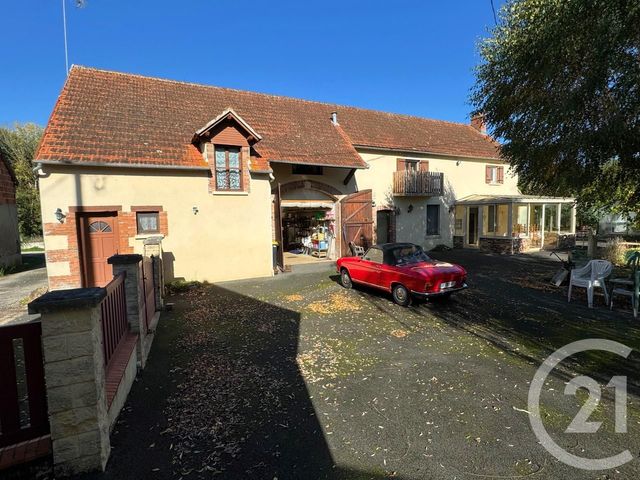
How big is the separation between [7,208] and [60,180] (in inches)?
454

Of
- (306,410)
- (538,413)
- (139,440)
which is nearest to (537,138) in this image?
(538,413)

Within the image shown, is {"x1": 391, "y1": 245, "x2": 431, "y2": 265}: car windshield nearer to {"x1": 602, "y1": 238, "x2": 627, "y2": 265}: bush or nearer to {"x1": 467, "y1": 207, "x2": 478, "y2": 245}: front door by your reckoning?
{"x1": 602, "y1": 238, "x2": 627, "y2": 265}: bush

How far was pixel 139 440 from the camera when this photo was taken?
3281mm

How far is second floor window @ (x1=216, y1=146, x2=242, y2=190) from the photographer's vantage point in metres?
11.8

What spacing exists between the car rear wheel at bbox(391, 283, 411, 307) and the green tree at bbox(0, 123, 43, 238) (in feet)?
109

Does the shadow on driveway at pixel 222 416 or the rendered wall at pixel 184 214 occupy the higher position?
the rendered wall at pixel 184 214

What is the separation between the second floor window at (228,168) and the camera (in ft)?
38.6

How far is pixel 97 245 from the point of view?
34.5ft

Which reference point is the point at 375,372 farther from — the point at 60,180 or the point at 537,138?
the point at 60,180

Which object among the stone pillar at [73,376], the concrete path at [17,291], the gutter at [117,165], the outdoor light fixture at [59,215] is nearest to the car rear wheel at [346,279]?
the gutter at [117,165]

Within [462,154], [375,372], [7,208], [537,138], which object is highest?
[462,154]

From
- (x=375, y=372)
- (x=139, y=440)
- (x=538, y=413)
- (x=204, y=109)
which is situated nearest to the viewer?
(x=139, y=440)

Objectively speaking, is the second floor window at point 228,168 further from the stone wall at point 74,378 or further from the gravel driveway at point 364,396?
the stone wall at point 74,378

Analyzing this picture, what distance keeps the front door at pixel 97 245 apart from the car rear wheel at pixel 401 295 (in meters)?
8.45
